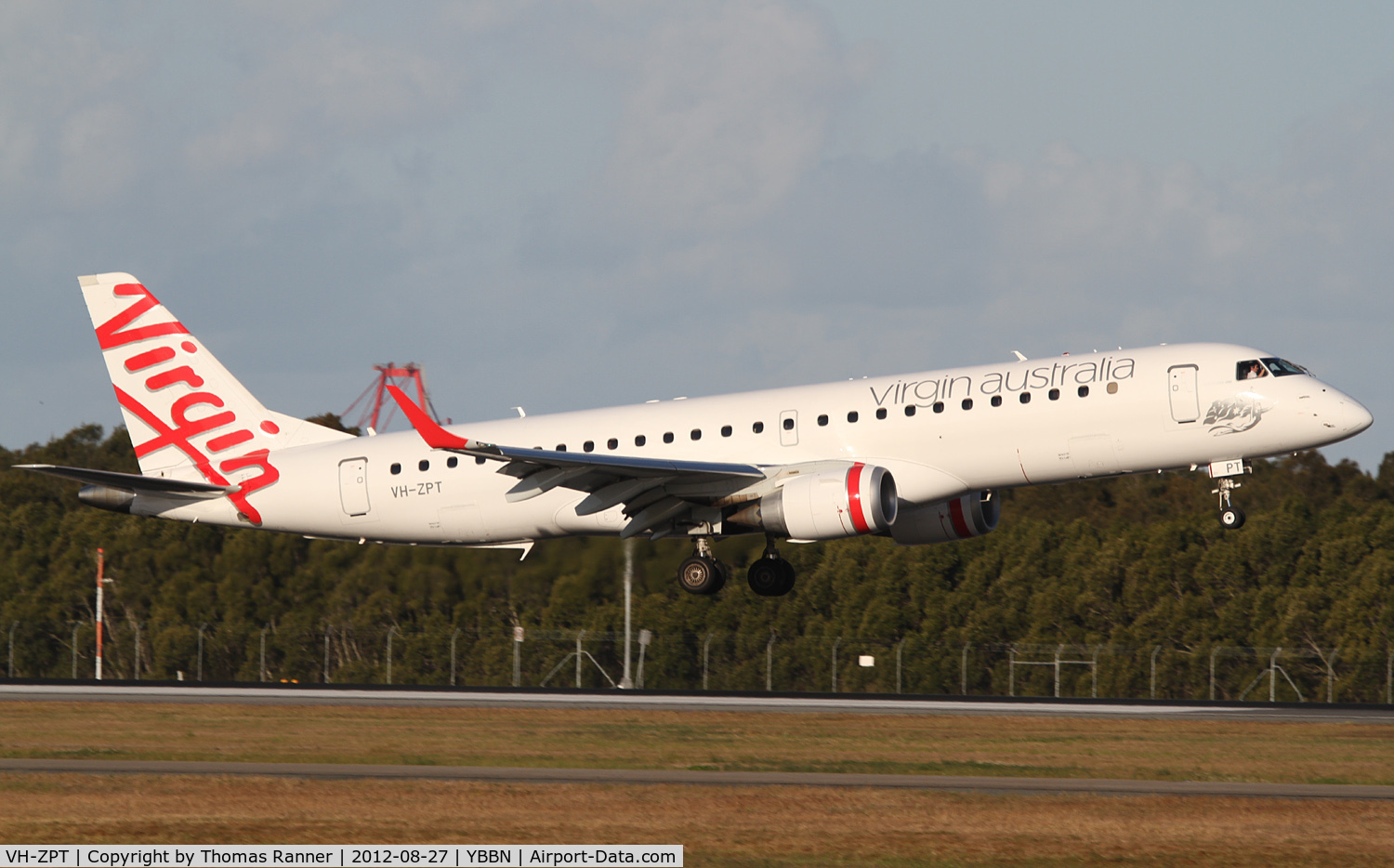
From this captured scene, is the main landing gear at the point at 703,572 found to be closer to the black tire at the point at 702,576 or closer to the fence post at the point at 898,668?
the black tire at the point at 702,576

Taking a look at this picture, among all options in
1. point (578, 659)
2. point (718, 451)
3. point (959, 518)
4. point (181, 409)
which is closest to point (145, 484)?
point (181, 409)

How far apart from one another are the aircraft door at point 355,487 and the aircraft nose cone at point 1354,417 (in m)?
22.3

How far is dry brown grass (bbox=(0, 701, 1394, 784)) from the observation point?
99.1 ft

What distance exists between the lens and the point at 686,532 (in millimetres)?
38562

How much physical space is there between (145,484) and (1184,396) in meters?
24.2

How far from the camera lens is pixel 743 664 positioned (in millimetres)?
62531

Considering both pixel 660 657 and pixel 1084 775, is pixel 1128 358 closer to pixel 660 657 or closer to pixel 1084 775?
pixel 1084 775

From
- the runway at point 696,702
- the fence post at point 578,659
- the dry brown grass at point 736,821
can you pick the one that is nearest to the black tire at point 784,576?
the runway at point 696,702

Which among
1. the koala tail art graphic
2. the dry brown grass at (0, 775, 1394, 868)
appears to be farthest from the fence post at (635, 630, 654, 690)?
the dry brown grass at (0, 775, 1394, 868)

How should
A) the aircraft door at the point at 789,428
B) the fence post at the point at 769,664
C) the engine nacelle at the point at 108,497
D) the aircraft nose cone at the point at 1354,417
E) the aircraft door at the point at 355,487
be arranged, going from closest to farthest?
1. the aircraft nose cone at the point at 1354,417
2. the aircraft door at the point at 789,428
3. the aircraft door at the point at 355,487
4. the engine nacelle at the point at 108,497
5. the fence post at the point at 769,664

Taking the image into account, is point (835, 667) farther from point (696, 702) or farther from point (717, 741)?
point (717, 741)

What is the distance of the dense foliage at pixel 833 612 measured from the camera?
200 feet

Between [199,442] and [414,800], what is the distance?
21390 mm

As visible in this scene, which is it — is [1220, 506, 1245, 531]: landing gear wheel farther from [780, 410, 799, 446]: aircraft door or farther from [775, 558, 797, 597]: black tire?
[775, 558, 797, 597]: black tire
